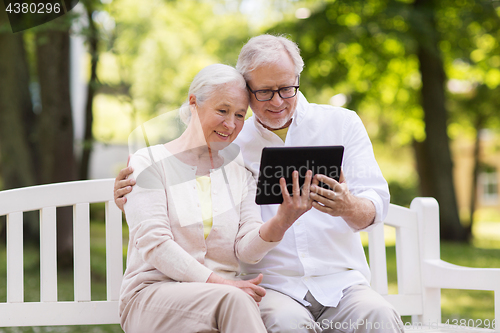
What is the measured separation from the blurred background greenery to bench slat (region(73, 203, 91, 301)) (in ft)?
2.35

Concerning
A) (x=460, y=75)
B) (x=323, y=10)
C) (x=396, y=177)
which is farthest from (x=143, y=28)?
(x=396, y=177)

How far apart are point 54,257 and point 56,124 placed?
423 centimetres

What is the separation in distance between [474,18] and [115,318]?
9760mm

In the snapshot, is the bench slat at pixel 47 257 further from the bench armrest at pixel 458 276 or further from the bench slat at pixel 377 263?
the bench armrest at pixel 458 276

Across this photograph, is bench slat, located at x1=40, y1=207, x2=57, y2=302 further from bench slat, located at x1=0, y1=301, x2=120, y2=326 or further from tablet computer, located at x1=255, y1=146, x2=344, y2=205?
tablet computer, located at x1=255, y1=146, x2=344, y2=205

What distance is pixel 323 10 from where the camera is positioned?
1057 centimetres

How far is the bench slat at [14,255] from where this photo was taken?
106 inches

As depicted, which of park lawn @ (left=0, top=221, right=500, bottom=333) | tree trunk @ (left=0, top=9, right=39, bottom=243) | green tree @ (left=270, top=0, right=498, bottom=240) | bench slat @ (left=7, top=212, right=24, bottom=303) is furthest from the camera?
green tree @ (left=270, top=0, right=498, bottom=240)

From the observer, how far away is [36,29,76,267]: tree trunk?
6.60 metres

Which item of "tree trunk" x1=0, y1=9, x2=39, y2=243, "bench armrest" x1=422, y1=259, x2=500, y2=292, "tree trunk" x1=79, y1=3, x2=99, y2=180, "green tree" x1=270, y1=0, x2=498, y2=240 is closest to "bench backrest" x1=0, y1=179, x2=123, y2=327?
"bench armrest" x1=422, y1=259, x2=500, y2=292

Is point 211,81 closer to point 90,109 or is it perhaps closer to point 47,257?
point 47,257

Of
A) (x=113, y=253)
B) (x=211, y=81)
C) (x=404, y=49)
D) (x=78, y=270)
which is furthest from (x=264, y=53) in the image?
(x=404, y=49)

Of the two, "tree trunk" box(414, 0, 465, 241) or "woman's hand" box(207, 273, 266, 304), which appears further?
"tree trunk" box(414, 0, 465, 241)

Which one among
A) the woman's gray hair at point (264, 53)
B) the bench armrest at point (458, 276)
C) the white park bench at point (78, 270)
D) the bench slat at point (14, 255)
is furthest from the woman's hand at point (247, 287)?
the bench armrest at point (458, 276)
